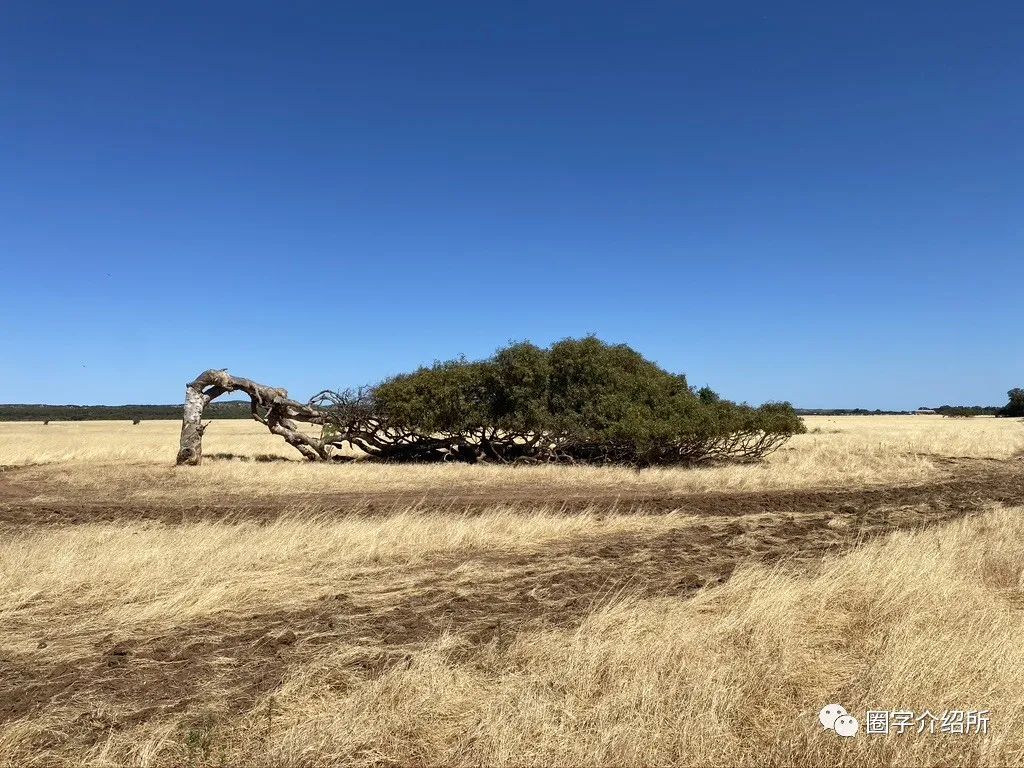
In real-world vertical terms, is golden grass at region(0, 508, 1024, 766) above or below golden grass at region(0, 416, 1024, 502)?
below

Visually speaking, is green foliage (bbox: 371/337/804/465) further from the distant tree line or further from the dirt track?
the distant tree line

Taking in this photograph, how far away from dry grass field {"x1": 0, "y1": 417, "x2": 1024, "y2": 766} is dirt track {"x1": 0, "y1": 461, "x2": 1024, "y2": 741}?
0.04m

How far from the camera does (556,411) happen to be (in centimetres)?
2573

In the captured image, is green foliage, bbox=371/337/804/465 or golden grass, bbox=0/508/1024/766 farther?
green foliage, bbox=371/337/804/465

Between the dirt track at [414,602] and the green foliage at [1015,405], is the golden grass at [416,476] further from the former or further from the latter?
the green foliage at [1015,405]

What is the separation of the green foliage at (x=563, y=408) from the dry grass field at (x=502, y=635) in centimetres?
1119

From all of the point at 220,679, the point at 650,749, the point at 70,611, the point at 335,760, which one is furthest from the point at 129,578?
the point at 650,749

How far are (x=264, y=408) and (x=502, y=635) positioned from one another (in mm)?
23828

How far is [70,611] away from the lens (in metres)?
7.07

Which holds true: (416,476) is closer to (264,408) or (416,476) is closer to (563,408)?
(563,408)

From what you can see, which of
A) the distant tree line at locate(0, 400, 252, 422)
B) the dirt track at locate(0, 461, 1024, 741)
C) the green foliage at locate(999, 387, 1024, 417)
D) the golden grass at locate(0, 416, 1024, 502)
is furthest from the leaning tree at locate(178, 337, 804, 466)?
the green foliage at locate(999, 387, 1024, 417)

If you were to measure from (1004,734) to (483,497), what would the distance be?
12.9 metres

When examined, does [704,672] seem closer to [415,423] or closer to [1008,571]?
[1008,571]

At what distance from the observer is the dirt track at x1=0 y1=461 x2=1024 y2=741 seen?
16.6ft
